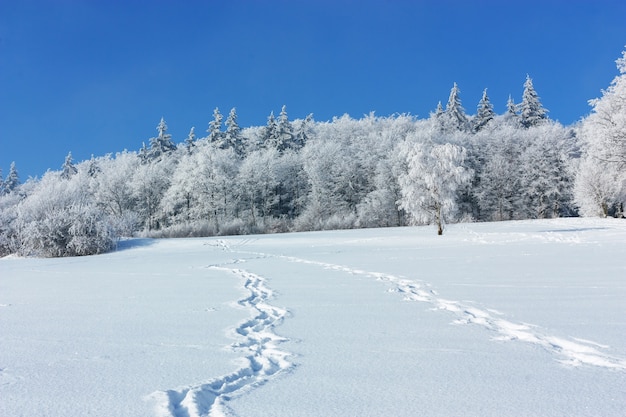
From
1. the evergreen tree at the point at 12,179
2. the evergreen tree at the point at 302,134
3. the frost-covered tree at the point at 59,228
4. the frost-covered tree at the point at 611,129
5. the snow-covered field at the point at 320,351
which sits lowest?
the snow-covered field at the point at 320,351

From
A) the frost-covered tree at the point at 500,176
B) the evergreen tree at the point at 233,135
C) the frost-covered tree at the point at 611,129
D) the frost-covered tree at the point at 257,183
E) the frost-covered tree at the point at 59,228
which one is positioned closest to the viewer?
the frost-covered tree at the point at 611,129

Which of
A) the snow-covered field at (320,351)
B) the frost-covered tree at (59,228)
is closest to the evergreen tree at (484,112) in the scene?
the frost-covered tree at (59,228)

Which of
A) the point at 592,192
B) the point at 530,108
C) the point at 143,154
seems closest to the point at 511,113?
the point at 530,108

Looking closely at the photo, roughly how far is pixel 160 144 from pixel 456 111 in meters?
38.8

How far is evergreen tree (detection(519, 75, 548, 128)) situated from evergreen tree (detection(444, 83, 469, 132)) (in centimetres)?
809

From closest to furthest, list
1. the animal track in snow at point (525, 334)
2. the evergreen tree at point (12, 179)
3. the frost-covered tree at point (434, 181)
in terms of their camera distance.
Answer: the animal track in snow at point (525, 334) < the frost-covered tree at point (434, 181) < the evergreen tree at point (12, 179)

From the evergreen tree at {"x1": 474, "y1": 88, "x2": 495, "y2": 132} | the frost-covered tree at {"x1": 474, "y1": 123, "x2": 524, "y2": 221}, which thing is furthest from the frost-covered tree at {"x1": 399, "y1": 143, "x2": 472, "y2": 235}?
the evergreen tree at {"x1": 474, "y1": 88, "x2": 495, "y2": 132}

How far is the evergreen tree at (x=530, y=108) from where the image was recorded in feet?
182

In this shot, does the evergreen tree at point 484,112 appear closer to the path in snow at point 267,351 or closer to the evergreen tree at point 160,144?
the evergreen tree at point 160,144

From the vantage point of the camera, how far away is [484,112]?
5653cm

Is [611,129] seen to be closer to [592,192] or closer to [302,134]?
[592,192]

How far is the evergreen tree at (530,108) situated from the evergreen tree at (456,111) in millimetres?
8090

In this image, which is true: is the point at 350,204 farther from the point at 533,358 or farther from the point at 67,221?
the point at 533,358

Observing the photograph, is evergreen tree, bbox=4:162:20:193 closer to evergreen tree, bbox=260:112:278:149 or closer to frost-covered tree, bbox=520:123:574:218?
evergreen tree, bbox=260:112:278:149
